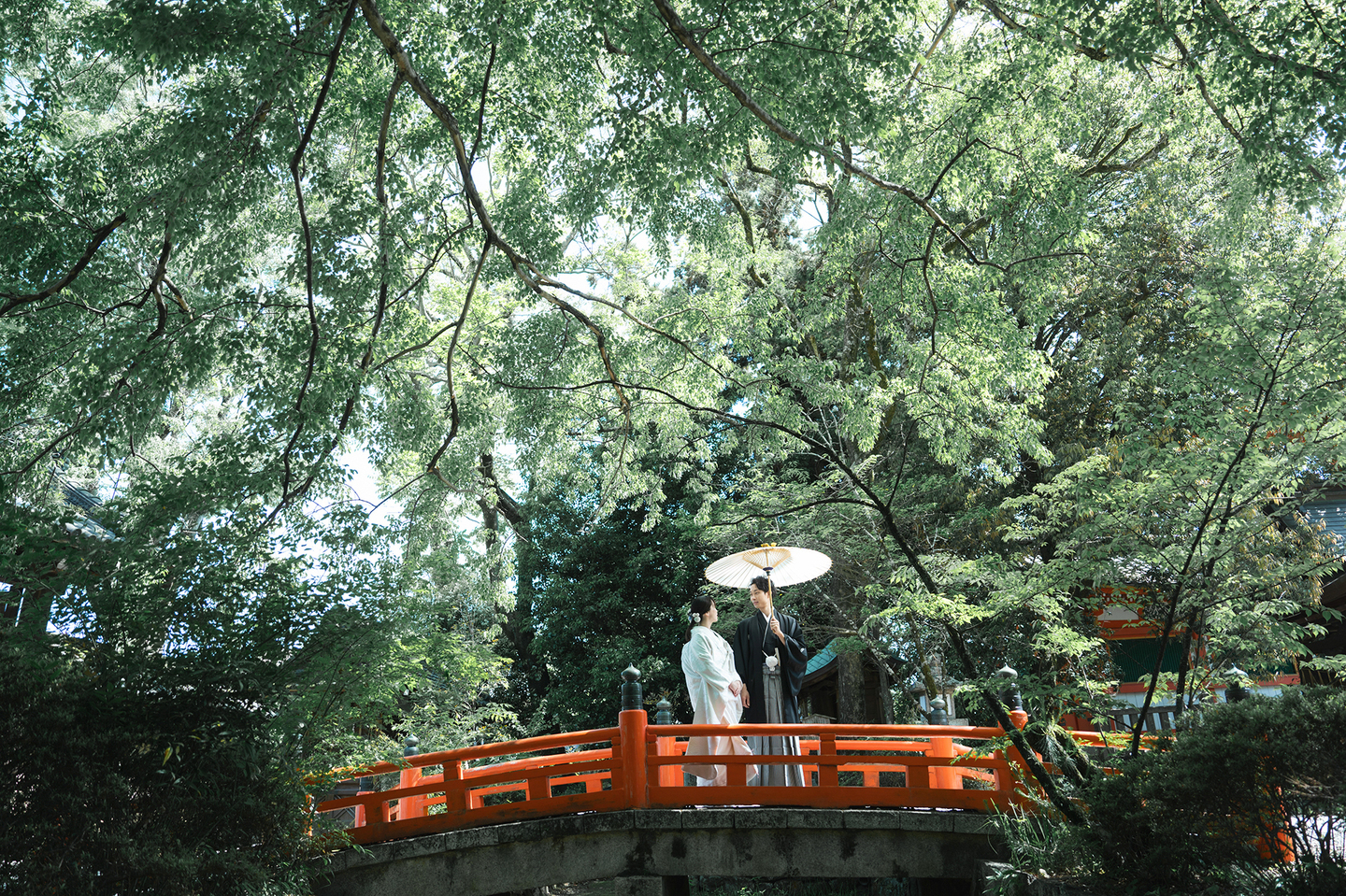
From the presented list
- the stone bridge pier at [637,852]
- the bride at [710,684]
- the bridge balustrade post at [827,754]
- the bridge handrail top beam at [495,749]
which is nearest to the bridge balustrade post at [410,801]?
the bridge handrail top beam at [495,749]

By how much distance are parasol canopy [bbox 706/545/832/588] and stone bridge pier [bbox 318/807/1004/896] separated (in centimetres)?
204

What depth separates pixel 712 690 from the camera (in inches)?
270

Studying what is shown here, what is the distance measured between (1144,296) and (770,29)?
919 cm

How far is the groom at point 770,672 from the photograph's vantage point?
684cm

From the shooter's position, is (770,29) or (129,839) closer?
(129,839)

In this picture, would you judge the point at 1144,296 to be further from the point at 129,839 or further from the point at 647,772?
the point at 129,839

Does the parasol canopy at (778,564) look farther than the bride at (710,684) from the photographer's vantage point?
Yes

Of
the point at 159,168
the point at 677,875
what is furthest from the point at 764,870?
the point at 159,168

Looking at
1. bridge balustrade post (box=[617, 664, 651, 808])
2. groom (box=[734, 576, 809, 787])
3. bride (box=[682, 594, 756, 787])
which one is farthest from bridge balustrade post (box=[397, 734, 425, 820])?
groom (box=[734, 576, 809, 787])

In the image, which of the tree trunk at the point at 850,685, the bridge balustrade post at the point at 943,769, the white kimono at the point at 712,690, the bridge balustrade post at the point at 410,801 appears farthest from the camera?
the tree trunk at the point at 850,685

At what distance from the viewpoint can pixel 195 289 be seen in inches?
376

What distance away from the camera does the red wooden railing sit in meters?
6.04

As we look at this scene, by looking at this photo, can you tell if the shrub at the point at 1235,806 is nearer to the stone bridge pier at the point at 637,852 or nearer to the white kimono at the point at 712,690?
the stone bridge pier at the point at 637,852

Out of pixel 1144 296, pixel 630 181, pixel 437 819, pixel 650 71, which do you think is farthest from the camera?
pixel 1144 296
